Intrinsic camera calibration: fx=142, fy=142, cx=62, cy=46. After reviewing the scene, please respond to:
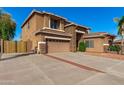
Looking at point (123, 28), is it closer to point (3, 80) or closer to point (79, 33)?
point (79, 33)

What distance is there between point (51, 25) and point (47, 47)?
4680 mm

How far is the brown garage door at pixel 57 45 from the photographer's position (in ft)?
A: 62.3

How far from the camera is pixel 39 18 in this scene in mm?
20859

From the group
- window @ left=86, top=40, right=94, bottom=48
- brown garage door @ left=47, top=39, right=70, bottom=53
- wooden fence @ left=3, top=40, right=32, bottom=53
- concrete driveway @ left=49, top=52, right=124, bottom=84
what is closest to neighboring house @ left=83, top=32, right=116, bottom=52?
window @ left=86, top=40, right=94, bottom=48

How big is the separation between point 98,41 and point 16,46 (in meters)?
12.6

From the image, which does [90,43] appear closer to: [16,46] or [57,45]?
[57,45]

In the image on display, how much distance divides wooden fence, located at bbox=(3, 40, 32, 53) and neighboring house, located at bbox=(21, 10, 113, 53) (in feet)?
3.27

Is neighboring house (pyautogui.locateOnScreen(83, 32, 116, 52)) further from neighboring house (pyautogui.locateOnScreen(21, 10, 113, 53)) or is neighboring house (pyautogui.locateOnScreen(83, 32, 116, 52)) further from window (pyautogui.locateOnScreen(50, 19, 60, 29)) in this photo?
window (pyautogui.locateOnScreen(50, 19, 60, 29))

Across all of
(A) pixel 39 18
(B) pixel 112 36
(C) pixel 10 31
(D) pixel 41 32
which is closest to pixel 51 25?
(A) pixel 39 18

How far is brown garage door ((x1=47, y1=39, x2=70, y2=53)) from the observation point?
1900 cm

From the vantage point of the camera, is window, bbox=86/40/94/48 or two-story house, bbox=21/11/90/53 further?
window, bbox=86/40/94/48

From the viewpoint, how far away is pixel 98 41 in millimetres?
22906

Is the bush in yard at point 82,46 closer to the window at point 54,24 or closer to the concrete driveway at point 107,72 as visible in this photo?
the window at point 54,24

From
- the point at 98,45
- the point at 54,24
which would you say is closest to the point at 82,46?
the point at 98,45
